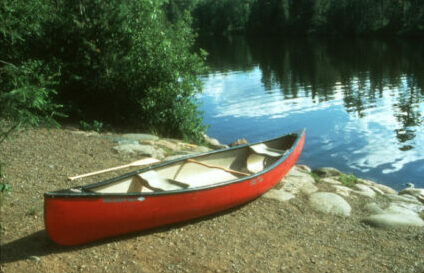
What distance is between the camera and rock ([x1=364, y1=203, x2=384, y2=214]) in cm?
783

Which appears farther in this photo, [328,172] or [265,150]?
[328,172]

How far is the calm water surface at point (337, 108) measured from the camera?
46.5 ft

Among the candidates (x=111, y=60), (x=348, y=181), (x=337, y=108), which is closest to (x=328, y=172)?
(x=348, y=181)

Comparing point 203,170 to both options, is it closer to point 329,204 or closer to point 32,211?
point 329,204

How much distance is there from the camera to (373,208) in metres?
7.96

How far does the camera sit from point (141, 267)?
5.29 metres

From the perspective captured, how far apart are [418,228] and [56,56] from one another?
9.43m

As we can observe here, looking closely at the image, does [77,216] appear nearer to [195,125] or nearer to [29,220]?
[29,220]

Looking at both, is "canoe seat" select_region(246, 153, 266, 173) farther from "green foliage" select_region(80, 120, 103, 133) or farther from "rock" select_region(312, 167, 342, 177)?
"green foliage" select_region(80, 120, 103, 133)

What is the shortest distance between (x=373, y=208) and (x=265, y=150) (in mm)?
2419

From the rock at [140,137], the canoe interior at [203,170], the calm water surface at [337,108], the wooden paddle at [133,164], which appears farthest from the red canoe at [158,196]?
the calm water surface at [337,108]

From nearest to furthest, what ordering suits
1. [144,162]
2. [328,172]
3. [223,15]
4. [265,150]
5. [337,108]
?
[144,162], [265,150], [328,172], [337,108], [223,15]

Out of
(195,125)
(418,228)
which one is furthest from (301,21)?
(418,228)

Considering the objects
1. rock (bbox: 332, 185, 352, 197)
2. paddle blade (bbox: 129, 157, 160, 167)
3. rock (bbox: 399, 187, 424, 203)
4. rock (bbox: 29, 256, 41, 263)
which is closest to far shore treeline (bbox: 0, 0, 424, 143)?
paddle blade (bbox: 129, 157, 160, 167)
